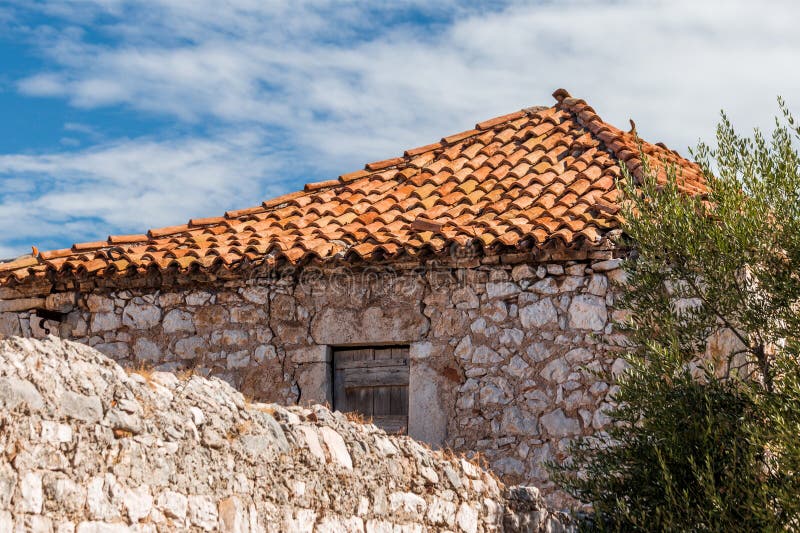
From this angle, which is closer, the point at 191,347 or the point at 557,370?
the point at 557,370

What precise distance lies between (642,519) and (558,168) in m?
4.19

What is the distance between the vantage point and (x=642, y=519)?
5.15 metres

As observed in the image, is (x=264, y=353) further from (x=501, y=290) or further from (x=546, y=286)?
(x=546, y=286)

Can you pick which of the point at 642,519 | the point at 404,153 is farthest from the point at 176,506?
the point at 404,153

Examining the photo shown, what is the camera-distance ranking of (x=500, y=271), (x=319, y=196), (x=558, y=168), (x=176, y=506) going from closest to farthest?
(x=176, y=506) < (x=500, y=271) < (x=558, y=168) < (x=319, y=196)

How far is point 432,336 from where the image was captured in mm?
7469

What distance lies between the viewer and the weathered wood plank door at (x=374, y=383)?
25.2 feet

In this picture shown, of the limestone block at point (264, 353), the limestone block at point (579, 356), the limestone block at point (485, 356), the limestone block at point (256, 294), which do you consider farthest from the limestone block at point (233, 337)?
the limestone block at point (579, 356)

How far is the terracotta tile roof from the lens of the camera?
749 centimetres

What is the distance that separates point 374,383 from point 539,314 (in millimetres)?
1483

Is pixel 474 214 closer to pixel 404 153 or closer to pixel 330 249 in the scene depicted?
pixel 330 249

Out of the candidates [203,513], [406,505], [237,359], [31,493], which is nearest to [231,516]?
[203,513]

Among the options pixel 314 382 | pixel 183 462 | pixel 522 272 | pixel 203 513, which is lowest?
pixel 203 513

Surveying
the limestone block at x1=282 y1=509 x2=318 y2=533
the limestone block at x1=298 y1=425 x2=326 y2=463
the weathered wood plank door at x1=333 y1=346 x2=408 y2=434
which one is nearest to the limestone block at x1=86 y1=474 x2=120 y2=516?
the limestone block at x1=282 y1=509 x2=318 y2=533
